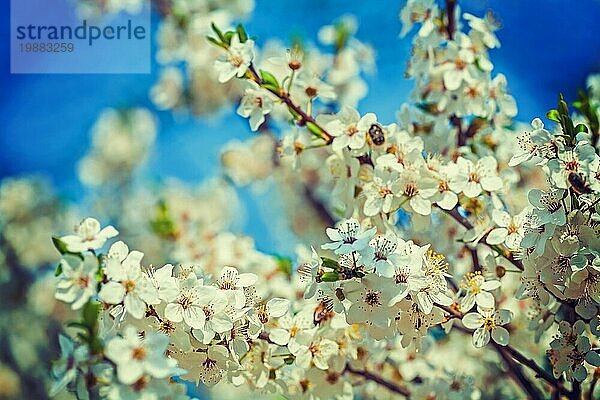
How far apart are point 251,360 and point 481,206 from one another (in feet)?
1.06

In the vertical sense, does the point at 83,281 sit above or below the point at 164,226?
below

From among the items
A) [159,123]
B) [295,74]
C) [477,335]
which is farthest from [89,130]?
[477,335]

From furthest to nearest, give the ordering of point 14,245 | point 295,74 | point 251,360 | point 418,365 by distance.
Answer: point 14,245 < point 418,365 < point 295,74 < point 251,360

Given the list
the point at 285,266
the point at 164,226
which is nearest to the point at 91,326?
the point at 285,266

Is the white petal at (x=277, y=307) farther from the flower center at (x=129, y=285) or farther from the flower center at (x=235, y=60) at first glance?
the flower center at (x=235, y=60)

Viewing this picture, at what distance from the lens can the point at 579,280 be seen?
0.76 m

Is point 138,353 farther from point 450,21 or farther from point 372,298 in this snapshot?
point 450,21

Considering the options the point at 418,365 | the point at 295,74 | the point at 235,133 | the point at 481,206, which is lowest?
the point at 418,365

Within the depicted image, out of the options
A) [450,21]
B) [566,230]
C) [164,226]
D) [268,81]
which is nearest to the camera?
[566,230]

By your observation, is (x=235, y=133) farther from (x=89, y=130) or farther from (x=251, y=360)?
(x=251, y=360)

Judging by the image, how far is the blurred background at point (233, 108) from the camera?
1299 mm

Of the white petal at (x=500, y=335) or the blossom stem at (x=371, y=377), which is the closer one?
the white petal at (x=500, y=335)

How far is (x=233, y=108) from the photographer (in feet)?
4.94

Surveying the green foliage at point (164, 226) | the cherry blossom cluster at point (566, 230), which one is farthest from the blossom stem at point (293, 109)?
the green foliage at point (164, 226)
